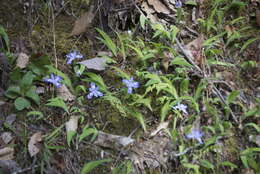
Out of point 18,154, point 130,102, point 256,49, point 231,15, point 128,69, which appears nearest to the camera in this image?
point 18,154

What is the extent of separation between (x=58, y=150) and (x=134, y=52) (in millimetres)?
915

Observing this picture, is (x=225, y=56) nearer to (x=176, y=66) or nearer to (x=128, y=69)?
(x=176, y=66)

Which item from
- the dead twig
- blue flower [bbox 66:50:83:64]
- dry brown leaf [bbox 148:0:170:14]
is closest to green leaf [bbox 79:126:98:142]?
blue flower [bbox 66:50:83:64]

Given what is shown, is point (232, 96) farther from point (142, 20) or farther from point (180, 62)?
point (142, 20)

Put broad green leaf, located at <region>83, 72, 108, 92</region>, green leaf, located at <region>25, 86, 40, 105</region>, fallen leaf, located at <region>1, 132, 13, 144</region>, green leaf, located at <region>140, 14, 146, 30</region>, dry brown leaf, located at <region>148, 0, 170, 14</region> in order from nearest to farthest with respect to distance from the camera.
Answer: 1. fallen leaf, located at <region>1, 132, 13, 144</region>
2. green leaf, located at <region>25, 86, 40, 105</region>
3. broad green leaf, located at <region>83, 72, 108, 92</region>
4. green leaf, located at <region>140, 14, 146, 30</region>
5. dry brown leaf, located at <region>148, 0, 170, 14</region>

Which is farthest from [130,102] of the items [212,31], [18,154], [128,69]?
[212,31]

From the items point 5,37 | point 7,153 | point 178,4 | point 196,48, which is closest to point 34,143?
point 7,153

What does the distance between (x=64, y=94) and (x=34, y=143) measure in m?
0.38

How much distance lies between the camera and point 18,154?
1.78 m

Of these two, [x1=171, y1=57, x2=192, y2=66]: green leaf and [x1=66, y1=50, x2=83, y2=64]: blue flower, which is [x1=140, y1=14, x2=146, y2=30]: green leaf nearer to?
[x1=171, y1=57, x2=192, y2=66]: green leaf

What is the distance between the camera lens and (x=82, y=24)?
229 centimetres

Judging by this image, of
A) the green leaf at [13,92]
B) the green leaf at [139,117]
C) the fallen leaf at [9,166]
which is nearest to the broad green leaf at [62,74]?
the green leaf at [13,92]

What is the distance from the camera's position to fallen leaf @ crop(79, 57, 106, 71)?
83.6 inches

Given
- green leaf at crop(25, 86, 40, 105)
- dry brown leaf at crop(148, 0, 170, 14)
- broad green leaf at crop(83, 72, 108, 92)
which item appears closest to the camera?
green leaf at crop(25, 86, 40, 105)
